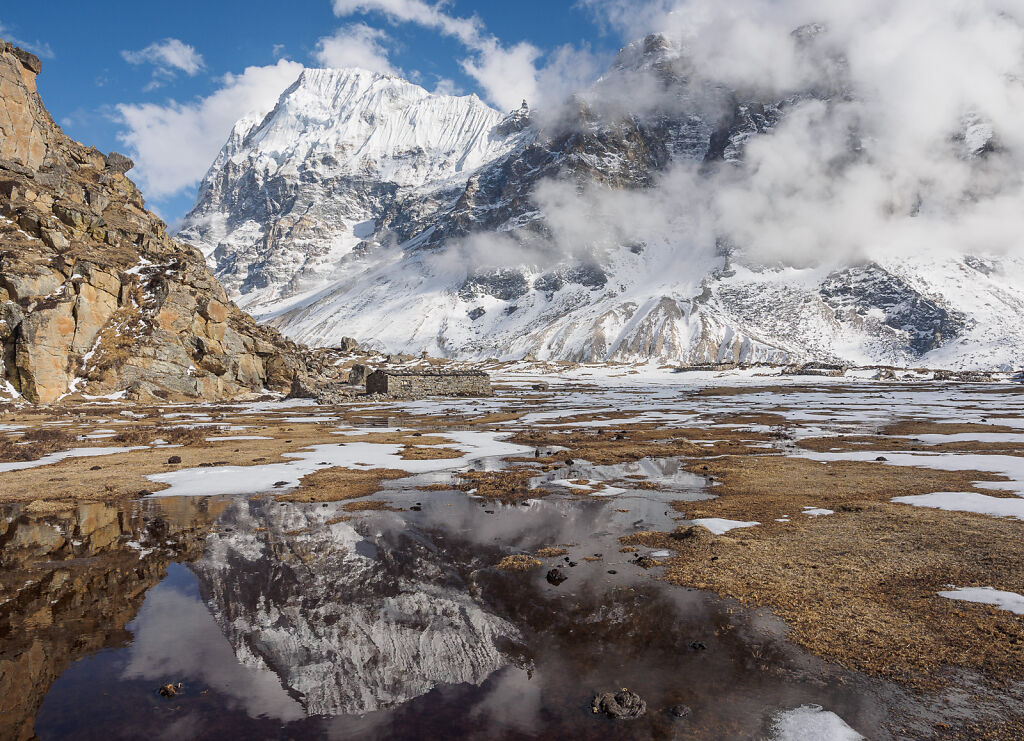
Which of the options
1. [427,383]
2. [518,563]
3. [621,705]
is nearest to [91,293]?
[427,383]

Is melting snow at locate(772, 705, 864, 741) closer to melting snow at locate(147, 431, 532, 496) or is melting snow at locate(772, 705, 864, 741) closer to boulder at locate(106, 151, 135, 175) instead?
melting snow at locate(147, 431, 532, 496)

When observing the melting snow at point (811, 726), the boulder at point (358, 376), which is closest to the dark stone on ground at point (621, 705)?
the melting snow at point (811, 726)

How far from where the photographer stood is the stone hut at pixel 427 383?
7144cm

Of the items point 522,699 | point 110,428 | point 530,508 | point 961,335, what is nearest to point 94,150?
point 110,428

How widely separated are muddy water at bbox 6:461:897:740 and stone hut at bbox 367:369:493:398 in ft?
195

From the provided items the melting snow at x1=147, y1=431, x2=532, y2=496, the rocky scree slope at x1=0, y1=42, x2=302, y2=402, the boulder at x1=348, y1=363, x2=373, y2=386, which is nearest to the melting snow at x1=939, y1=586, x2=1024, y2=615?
the melting snow at x1=147, y1=431, x2=532, y2=496

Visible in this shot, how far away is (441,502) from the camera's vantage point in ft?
51.4

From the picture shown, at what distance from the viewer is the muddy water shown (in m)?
5.77

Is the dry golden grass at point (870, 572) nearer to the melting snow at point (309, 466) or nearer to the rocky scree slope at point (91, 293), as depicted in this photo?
the melting snow at point (309, 466)

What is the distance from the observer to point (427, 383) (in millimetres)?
77562

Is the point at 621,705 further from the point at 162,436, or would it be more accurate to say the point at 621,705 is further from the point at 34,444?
the point at 162,436

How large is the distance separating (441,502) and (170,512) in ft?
23.8

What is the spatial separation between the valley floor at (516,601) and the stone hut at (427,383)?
51694mm

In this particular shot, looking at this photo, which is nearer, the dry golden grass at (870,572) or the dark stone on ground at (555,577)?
the dry golden grass at (870,572)
